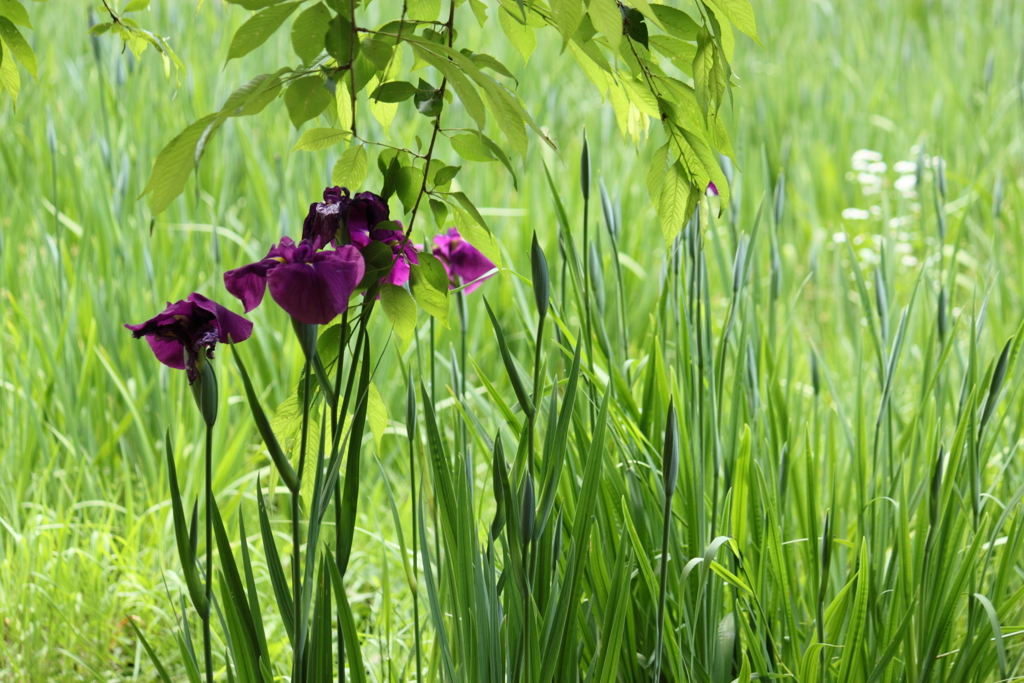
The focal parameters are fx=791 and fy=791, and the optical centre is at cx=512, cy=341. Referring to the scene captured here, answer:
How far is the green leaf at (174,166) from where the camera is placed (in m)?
0.46

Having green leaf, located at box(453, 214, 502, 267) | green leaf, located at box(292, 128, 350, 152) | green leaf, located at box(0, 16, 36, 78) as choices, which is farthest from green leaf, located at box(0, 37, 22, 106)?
green leaf, located at box(453, 214, 502, 267)

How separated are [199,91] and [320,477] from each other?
2360 mm

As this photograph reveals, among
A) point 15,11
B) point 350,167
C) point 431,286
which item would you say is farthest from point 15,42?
point 431,286

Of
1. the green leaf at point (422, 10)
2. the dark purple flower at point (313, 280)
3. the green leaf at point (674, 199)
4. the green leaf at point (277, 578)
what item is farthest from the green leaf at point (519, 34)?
the green leaf at point (277, 578)

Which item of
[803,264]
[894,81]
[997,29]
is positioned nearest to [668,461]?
[803,264]

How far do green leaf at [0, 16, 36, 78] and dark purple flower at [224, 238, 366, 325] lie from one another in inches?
15.8

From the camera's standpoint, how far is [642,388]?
140 cm

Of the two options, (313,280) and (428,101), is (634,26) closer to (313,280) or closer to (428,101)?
(428,101)

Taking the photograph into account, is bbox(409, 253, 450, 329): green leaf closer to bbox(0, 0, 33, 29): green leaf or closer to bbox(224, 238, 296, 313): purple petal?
bbox(224, 238, 296, 313): purple petal

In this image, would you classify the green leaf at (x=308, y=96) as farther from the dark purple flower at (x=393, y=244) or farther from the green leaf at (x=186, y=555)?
the green leaf at (x=186, y=555)

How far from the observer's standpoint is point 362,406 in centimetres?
59

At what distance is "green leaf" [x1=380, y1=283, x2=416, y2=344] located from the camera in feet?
2.00

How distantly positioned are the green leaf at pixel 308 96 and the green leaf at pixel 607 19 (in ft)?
0.57

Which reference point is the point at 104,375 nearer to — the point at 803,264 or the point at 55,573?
the point at 55,573
